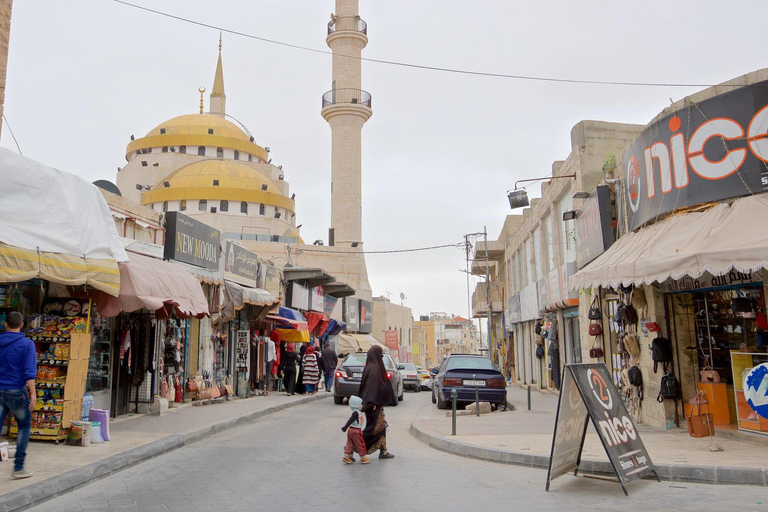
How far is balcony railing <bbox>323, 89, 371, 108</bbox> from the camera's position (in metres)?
45.9

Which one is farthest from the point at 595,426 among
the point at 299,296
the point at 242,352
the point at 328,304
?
the point at 328,304

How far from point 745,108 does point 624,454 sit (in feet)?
17.7

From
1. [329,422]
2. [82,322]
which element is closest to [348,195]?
[329,422]

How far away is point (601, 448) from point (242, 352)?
40.8 ft

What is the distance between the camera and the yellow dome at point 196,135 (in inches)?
2239

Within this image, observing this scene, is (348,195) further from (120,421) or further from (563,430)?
A: (563,430)

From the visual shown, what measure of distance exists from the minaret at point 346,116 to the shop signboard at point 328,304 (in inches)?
540

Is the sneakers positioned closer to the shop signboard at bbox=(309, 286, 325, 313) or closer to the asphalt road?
the asphalt road

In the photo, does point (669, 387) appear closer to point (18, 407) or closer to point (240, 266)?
point (18, 407)

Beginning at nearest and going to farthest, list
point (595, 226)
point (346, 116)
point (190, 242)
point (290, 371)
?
point (595, 226), point (190, 242), point (290, 371), point (346, 116)

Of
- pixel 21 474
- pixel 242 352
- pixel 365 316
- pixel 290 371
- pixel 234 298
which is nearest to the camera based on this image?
pixel 21 474

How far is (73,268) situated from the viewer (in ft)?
28.1

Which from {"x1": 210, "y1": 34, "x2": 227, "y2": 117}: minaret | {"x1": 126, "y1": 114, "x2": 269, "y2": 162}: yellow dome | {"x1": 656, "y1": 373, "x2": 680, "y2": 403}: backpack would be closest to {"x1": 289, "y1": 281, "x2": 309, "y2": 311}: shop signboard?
{"x1": 656, "y1": 373, "x2": 680, "y2": 403}: backpack

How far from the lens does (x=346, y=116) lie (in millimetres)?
45812
